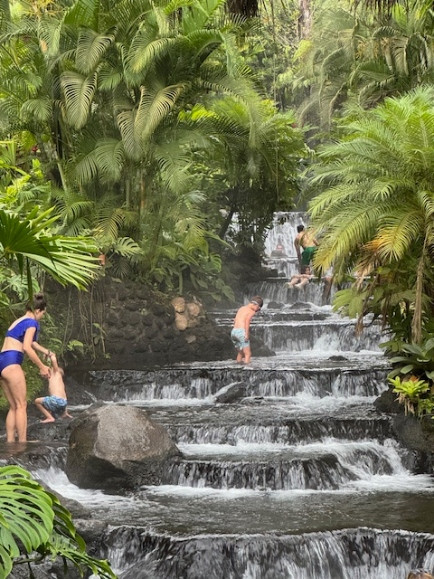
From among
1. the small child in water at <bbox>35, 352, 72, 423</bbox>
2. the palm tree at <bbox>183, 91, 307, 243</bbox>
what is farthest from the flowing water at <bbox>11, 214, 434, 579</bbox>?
the palm tree at <bbox>183, 91, 307, 243</bbox>

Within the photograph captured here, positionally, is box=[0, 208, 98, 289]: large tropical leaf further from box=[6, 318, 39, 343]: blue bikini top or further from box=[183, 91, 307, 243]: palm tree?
box=[183, 91, 307, 243]: palm tree

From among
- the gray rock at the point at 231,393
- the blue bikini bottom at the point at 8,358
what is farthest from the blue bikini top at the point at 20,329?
the gray rock at the point at 231,393

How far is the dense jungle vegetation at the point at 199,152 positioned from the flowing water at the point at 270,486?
3.75ft

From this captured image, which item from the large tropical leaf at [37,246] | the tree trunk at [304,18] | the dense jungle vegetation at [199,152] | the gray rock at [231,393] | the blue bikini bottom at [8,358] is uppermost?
the tree trunk at [304,18]

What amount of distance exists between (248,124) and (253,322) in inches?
154

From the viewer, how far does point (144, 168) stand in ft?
54.2

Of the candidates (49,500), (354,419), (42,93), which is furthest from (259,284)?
(49,500)

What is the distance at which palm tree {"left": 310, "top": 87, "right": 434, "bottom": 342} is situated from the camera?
10594 millimetres

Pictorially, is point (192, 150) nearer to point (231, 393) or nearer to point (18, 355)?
point (231, 393)

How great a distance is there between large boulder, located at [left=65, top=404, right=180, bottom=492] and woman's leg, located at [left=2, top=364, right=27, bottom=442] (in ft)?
2.02

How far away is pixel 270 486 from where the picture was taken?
32.1ft

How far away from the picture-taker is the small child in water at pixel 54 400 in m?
11.4

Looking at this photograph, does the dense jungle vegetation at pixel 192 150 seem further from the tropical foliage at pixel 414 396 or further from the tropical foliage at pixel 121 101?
the tropical foliage at pixel 414 396

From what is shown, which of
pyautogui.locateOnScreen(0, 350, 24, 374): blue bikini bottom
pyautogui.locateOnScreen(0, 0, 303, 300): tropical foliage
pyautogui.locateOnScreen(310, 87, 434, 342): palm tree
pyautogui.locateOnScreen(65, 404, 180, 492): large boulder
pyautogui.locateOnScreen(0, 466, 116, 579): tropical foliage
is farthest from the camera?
pyautogui.locateOnScreen(0, 0, 303, 300): tropical foliage
